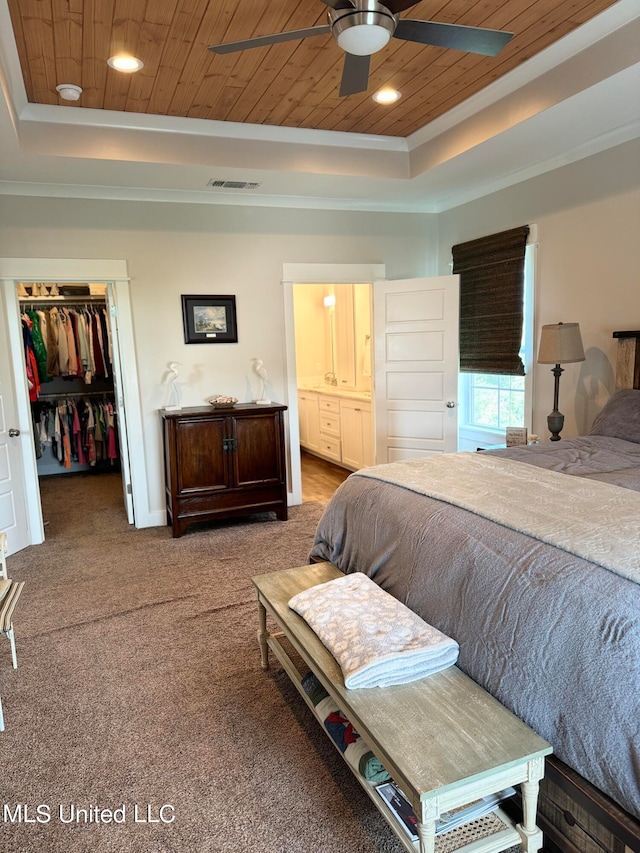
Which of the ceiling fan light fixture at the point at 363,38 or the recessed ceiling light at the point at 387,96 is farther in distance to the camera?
the recessed ceiling light at the point at 387,96

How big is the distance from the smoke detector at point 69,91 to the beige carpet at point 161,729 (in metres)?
2.88

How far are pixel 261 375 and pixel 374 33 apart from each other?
3.06m

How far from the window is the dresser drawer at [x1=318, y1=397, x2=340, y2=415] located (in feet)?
6.06

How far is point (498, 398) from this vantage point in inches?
186

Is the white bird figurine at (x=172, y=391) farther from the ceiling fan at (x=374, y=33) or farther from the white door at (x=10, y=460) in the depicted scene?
the ceiling fan at (x=374, y=33)

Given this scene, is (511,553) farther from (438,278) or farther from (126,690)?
(438,278)

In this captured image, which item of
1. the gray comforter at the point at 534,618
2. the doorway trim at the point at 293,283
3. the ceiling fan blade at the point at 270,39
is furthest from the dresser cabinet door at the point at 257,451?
the ceiling fan blade at the point at 270,39

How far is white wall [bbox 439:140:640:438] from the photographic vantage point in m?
3.44

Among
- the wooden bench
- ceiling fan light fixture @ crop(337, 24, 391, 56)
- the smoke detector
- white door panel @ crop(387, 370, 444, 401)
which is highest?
the smoke detector

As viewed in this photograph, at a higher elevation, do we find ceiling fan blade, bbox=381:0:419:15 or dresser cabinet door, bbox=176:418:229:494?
ceiling fan blade, bbox=381:0:419:15

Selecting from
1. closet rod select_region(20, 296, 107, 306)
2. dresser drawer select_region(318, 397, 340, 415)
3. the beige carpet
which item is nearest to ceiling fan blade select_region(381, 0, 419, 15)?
the beige carpet

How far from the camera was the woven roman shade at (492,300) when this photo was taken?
4.26 metres

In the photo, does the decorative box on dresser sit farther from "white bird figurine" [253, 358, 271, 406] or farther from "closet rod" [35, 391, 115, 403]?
"closet rod" [35, 391, 115, 403]

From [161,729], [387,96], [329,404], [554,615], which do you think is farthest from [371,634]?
[329,404]
